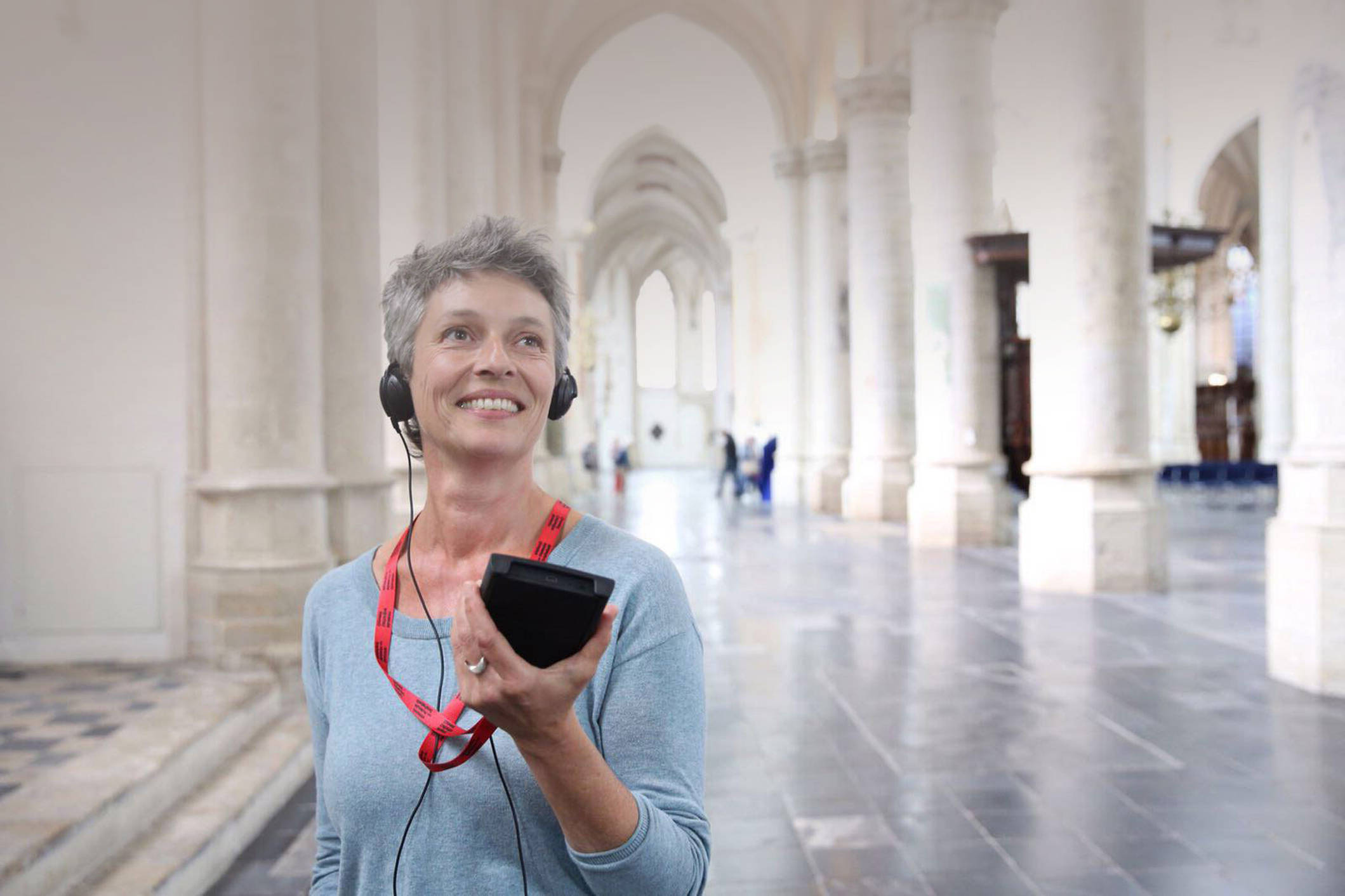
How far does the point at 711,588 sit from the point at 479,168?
541 cm

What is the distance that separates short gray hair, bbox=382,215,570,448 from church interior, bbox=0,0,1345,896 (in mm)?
2177

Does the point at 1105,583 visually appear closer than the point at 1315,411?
No

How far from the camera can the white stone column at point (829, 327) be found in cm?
1933

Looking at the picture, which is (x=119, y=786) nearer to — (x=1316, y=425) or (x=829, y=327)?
(x=1316, y=425)

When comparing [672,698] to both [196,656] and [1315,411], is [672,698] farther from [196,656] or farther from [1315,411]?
[1315,411]

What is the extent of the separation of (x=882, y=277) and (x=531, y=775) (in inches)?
604

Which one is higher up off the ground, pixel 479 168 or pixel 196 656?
pixel 479 168

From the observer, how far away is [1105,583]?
8727mm

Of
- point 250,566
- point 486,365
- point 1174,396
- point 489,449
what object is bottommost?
point 250,566

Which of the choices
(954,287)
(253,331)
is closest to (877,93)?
(954,287)

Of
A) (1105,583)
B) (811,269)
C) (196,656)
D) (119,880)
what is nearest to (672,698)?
(119,880)

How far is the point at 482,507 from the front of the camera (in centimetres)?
143

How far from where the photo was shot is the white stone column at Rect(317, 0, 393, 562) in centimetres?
582

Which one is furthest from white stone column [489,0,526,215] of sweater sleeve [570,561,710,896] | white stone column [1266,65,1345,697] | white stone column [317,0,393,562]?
sweater sleeve [570,561,710,896]
